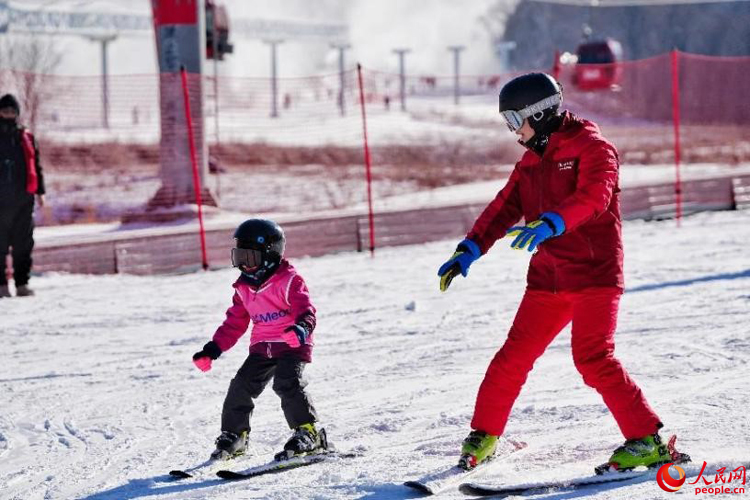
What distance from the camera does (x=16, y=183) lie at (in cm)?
973

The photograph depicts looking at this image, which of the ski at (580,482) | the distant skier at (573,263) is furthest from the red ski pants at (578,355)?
the ski at (580,482)

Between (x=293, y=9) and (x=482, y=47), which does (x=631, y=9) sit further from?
(x=293, y=9)

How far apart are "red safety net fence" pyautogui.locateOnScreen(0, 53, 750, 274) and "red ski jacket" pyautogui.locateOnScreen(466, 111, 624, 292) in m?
8.11

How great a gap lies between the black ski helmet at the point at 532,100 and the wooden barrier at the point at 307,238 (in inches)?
283

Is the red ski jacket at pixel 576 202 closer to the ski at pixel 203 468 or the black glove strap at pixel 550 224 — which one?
the black glove strap at pixel 550 224

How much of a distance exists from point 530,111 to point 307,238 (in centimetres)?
772

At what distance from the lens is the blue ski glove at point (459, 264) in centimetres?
446

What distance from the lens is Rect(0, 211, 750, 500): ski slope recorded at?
16.0ft

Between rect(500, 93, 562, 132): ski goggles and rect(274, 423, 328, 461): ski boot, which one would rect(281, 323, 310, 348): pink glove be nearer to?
rect(274, 423, 328, 461): ski boot

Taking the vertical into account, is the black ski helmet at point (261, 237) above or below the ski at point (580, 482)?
above

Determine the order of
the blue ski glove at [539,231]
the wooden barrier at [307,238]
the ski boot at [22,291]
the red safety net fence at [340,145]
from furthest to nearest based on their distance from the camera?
1. the red safety net fence at [340,145]
2. the wooden barrier at [307,238]
3. the ski boot at [22,291]
4. the blue ski glove at [539,231]

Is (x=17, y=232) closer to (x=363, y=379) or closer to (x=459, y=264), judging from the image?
(x=363, y=379)

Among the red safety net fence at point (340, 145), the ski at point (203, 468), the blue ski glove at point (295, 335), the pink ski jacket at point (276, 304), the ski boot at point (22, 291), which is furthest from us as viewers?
the red safety net fence at point (340, 145)

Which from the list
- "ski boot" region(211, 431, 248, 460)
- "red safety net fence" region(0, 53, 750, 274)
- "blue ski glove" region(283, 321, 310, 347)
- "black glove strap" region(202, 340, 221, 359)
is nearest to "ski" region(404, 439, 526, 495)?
"blue ski glove" region(283, 321, 310, 347)
